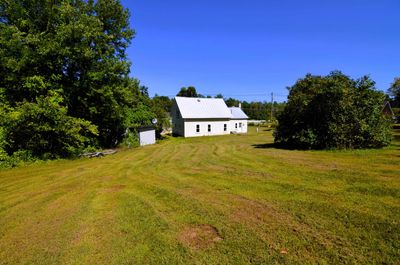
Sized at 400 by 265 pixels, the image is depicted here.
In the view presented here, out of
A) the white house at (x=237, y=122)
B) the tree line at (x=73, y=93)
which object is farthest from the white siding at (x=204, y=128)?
the tree line at (x=73, y=93)

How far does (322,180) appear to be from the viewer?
24.6 ft

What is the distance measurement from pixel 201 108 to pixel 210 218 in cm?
2913

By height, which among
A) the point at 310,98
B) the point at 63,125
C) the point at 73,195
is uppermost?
the point at 310,98

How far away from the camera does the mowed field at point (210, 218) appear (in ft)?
12.2

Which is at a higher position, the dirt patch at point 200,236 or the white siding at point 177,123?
the white siding at point 177,123

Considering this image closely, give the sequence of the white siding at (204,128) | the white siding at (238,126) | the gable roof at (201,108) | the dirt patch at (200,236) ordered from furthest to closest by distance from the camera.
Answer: the white siding at (238,126) → the gable roof at (201,108) → the white siding at (204,128) → the dirt patch at (200,236)

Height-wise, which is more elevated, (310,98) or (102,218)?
(310,98)

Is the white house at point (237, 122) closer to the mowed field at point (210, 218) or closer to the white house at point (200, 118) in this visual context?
the white house at point (200, 118)

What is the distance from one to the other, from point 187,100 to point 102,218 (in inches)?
1149

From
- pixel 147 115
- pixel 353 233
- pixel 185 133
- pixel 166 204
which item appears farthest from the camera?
pixel 185 133

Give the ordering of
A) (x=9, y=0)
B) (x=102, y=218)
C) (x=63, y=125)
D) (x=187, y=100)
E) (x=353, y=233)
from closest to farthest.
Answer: (x=353, y=233) → (x=102, y=218) → (x=63, y=125) → (x=9, y=0) → (x=187, y=100)

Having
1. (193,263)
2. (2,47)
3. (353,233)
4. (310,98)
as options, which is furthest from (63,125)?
(310,98)

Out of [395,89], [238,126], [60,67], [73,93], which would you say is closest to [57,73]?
[60,67]

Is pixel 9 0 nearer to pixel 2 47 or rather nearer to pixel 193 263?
pixel 2 47
